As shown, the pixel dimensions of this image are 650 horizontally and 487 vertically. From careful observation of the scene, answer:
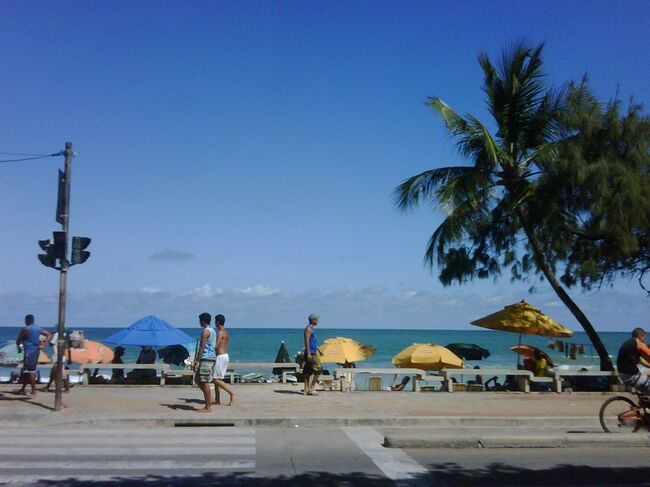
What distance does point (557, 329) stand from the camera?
19.5 metres

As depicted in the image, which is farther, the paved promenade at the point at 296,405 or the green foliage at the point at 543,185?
the green foliage at the point at 543,185

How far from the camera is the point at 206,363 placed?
42.0 feet

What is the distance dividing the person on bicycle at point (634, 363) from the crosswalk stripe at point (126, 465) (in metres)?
6.30

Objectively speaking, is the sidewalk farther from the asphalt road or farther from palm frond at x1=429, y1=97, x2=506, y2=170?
palm frond at x1=429, y1=97, x2=506, y2=170

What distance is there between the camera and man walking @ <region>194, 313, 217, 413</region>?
12.7 meters

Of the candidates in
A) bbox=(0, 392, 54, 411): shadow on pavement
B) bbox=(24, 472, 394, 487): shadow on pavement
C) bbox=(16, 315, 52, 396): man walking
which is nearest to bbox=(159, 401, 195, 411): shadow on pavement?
bbox=(0, 392, 54, 411): shadow on pavement

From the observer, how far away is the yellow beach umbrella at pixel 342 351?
20812 mm

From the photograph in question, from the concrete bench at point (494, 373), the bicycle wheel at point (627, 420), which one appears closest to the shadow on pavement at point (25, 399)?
the concrete bench at point (494, 373)

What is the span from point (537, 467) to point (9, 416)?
8883mm

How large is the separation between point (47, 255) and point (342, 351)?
10453 millimetres

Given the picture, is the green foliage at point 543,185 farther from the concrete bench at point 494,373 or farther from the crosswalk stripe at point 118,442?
the crosswalk stripe at point 118,442

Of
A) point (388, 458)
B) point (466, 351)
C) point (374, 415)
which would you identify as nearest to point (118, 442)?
point (388, 458)

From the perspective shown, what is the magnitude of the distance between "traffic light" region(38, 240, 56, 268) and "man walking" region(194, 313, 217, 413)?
117 inches

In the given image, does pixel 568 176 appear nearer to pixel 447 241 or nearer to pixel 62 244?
pixel 447 241
